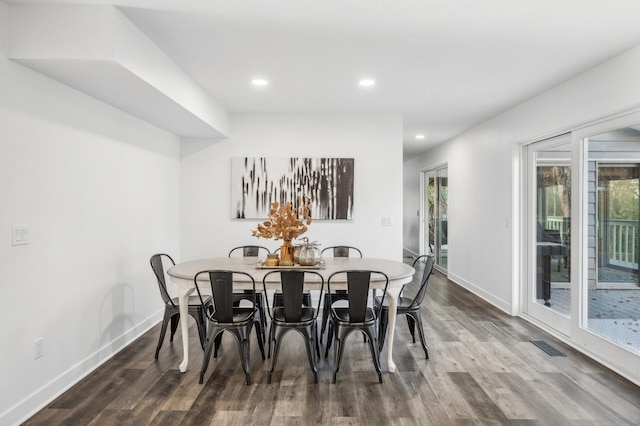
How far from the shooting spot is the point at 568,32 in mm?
2477

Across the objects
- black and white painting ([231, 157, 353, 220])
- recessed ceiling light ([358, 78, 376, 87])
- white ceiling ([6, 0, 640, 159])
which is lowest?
black and white painting ([231, 157, 353, 220])

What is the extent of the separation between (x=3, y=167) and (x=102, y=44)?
3.00 ft

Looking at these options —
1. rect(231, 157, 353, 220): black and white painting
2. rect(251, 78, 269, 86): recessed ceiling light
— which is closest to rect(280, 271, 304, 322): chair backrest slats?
rect(251, 78, 269, 86): recessed ceiling light

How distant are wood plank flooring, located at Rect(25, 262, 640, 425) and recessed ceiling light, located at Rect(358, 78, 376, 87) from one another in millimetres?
2468

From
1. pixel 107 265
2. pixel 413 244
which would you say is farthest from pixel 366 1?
pixel 413 244

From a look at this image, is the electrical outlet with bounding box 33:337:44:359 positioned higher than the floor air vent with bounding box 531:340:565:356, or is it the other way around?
the electrical outlet with bounding box 33:337:44:359

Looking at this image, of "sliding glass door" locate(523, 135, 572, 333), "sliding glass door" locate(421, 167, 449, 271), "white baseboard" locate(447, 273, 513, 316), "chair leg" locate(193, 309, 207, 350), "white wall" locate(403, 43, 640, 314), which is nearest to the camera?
"white wall" locate(403, 43, 640, 314)

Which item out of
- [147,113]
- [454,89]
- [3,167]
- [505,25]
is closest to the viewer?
[3,167]

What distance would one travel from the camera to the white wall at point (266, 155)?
15.1 feet

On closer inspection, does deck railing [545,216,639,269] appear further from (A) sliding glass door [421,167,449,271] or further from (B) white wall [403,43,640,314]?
(A) sliding glass door [421,167,449,271]

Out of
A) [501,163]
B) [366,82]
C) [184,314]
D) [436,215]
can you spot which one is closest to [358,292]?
[184,314]

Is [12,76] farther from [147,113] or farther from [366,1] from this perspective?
[366,1]

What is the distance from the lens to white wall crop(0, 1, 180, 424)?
2162 mm

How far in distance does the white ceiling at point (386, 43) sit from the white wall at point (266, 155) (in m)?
0.58
